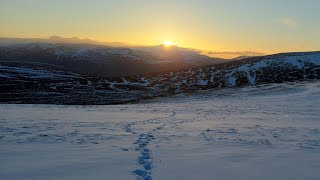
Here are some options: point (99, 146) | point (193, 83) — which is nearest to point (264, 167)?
point (99, 146)

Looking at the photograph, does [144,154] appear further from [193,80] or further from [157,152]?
[193,80]

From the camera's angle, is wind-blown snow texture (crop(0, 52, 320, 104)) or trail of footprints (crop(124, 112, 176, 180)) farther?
wind-blown snow texture (crop(0, 52, 320, 104))

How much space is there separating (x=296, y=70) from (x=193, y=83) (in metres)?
31.2

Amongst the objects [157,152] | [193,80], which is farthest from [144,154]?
[193,80]

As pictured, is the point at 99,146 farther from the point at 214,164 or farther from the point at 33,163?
the point at 214,164

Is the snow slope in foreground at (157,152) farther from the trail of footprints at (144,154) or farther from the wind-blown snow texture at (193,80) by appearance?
the wind-blown snow texture at (193,80)

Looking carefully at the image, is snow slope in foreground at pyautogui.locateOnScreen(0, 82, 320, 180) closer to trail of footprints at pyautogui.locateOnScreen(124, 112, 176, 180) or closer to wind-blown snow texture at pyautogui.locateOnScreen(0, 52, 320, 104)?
Answer: trail of footprints at pyautogui.locateOnScreen(124, 112, 176, 180)

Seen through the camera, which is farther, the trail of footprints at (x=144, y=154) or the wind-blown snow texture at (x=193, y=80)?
the wind-blown snow texture at (x=193, y=80)

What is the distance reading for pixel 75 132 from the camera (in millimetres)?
15344

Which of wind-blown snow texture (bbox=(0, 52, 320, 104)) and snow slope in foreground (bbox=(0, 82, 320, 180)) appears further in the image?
wind-blown snow texture (bbox=(0, 52, 320, 104))

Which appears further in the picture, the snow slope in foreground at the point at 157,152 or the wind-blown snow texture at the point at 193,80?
the wind-blown snow texture at the point at 193,80

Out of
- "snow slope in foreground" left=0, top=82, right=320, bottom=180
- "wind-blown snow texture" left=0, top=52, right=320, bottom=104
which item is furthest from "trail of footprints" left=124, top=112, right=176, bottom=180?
"wind-blown snow texture" left=0, top=52, right=320, bottom=104

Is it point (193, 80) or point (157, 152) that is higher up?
point (157, 152)

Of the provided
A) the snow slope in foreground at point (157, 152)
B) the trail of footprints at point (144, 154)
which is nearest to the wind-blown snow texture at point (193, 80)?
the snow slope in foreground at point (157, 152)
